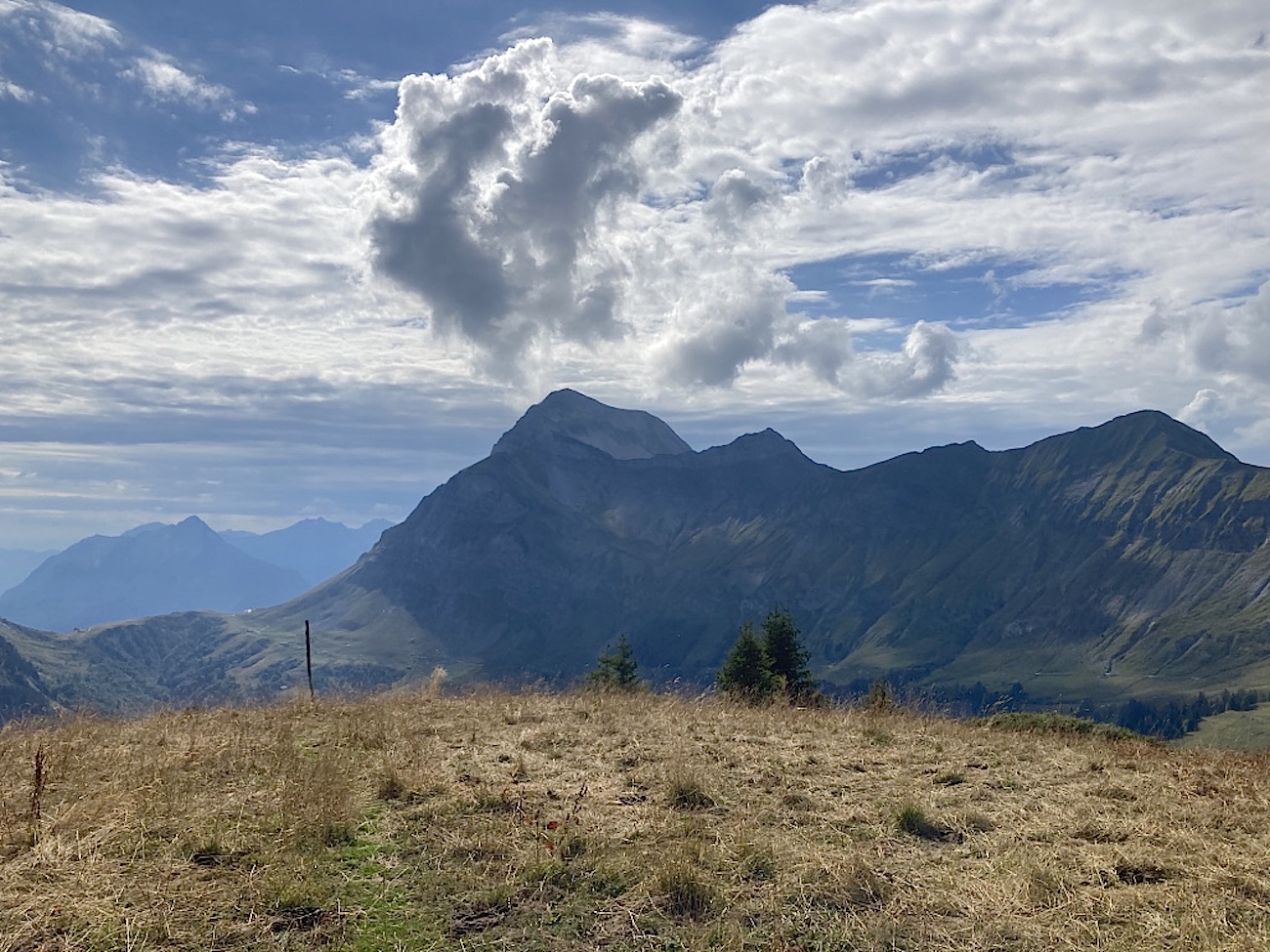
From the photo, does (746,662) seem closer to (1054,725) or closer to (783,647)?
(783,647)

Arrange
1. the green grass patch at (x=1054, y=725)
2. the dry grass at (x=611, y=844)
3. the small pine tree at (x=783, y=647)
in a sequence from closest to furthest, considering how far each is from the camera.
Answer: the dry grass at (x=611, y=844), the green grass patch at (x=1054, y=725), the small pine tree at (x=783, y=647)

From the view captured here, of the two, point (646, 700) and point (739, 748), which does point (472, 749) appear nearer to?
point (739, 748)

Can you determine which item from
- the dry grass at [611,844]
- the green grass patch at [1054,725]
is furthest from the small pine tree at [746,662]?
the dry grass at [611,844]

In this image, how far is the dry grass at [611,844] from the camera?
7887mm

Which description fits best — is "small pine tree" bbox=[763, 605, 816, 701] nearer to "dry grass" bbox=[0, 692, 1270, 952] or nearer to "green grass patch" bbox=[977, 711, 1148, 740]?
"green grass patch" bbox=[977, 711, 1148, 740]

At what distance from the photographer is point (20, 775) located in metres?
11.8

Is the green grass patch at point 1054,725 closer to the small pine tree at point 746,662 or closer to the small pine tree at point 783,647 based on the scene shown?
the small pine tree at point 746,662

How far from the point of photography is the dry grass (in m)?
7.89

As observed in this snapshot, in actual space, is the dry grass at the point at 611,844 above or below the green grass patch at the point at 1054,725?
above

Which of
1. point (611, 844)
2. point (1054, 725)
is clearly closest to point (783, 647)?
point (1054, 725)

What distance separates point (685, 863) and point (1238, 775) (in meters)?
9.11

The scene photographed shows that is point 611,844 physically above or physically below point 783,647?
above

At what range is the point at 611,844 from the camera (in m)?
9.84

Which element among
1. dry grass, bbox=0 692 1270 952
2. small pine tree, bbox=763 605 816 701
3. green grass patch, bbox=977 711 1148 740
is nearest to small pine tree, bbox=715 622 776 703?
small pine tree, bbox=763 605 816 701
